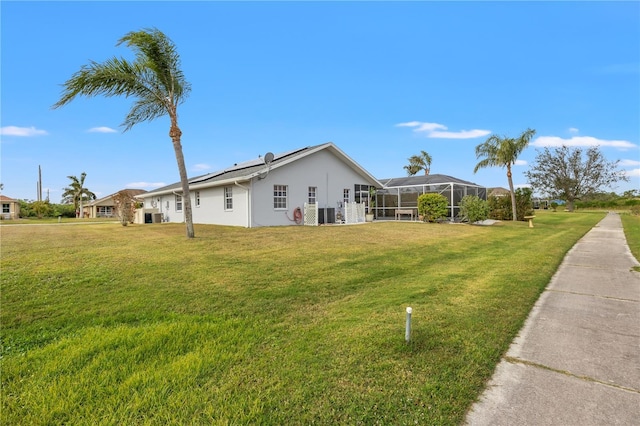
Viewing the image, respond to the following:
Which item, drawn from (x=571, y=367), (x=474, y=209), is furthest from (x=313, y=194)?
(x=571, y=367)

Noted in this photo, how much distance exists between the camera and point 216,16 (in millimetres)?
10688

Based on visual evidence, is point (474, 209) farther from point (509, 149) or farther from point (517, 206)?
point (517, 206)

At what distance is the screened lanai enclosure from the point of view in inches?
856

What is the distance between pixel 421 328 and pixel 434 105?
20.8 m

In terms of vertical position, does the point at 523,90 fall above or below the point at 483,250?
above

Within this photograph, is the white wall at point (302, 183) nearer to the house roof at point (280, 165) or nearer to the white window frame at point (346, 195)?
the white window frame at point (346, 195)

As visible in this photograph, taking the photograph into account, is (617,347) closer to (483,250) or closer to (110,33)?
(483,250)

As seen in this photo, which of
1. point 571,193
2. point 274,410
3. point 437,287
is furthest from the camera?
point 571,193

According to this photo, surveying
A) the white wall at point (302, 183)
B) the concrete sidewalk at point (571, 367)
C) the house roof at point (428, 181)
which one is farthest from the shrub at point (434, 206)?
the concrete sidewalk at point (571, 367)

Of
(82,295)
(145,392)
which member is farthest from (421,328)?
(82,295)

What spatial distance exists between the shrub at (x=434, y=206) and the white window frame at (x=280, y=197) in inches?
377

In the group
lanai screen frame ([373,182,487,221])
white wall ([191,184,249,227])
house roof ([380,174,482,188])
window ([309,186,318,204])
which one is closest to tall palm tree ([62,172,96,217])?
white wall ([191,184,249,227])

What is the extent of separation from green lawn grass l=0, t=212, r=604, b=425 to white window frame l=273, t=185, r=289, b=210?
9944 millimetres

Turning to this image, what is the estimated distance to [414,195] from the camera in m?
23.7
